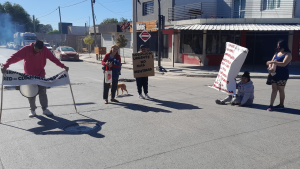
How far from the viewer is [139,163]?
393cm

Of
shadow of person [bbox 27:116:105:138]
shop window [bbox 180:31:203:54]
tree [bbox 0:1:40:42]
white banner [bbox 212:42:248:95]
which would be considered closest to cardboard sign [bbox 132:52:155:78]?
white banner [bbox 212:42:248:95]

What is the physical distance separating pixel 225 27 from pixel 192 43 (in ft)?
14.5

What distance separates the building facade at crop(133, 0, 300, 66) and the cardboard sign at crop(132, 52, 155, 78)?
883 cm

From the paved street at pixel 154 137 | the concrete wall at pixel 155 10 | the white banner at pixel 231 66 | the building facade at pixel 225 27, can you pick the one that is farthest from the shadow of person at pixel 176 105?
the concrete wall at pixel 155 10

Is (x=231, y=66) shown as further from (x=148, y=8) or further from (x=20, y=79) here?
(x=148, y=8)

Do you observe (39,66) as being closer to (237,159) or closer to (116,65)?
(116,65)

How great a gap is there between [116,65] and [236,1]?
17.3 metres

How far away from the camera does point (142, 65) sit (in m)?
8.66

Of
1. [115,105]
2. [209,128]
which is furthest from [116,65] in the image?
[209,128]

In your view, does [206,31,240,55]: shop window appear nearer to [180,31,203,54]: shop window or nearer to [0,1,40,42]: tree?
[180,31,203,54]: shop window

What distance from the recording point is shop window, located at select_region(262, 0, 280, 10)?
19047 millimetres

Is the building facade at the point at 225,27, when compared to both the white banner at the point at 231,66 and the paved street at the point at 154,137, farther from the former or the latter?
the paved street at the point at 154,137

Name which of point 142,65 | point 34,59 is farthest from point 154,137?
point 142,65

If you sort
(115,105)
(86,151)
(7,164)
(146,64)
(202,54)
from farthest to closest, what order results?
(202,54) → (146,64) → (115,105) → (86,151) → (7,164)
